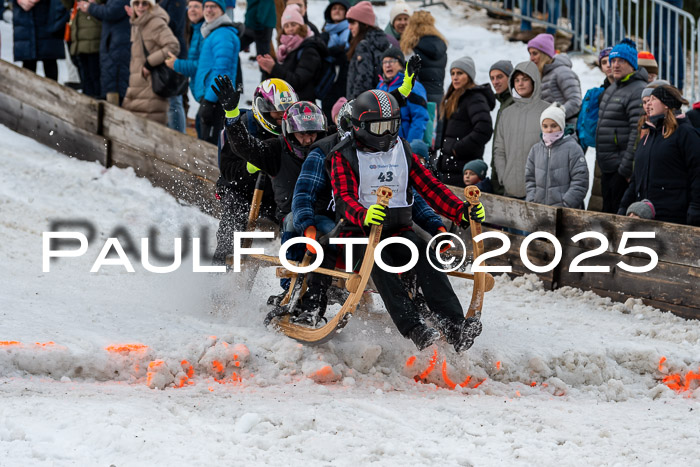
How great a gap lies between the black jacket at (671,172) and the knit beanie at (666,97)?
14 centimetres

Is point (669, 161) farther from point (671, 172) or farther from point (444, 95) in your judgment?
point (444, 95)

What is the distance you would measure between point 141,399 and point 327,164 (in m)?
2.07

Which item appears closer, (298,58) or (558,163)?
(558,163)

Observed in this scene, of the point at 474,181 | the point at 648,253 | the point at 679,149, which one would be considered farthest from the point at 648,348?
the point at 474,181

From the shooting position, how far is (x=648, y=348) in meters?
6.73

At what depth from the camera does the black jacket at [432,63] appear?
984 cm

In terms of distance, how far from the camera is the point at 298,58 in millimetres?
10039

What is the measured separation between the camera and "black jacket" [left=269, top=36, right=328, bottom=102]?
32.6 ft

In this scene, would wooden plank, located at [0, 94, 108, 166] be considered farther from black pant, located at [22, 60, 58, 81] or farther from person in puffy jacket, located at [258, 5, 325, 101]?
person in puffy jacket, located at [258, 5, 325, 101]

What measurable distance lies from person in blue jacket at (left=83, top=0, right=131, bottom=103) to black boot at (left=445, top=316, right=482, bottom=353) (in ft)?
21.3

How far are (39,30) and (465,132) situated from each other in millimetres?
6036

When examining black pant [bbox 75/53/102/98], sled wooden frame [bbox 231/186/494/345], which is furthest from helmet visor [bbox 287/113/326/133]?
black pant [bbox 75/53/102/98]

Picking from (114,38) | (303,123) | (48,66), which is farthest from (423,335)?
(48,66)

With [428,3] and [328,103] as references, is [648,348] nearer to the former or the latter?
[328,103]
